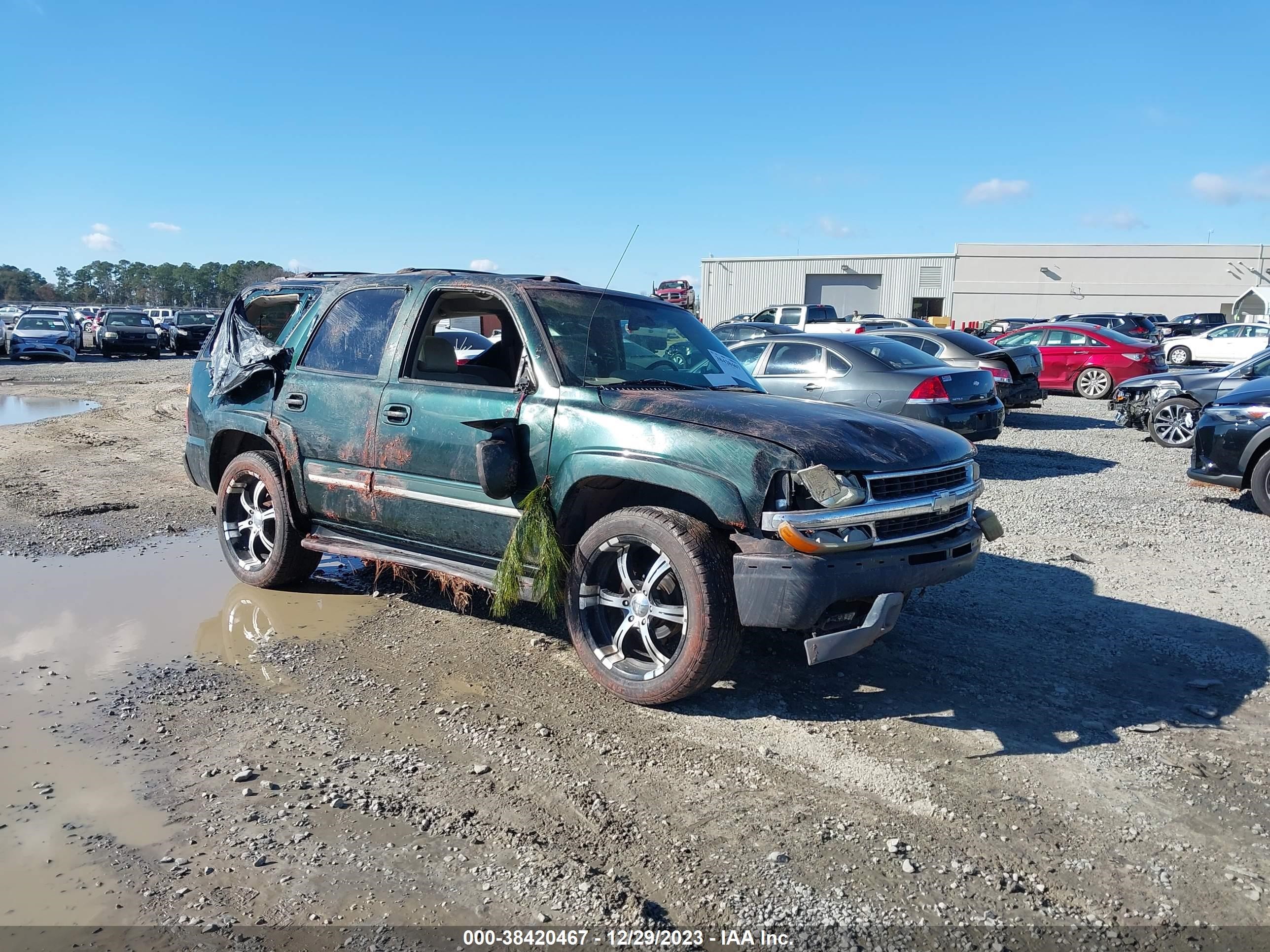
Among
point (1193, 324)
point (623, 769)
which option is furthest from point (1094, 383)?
point (1193, 324)

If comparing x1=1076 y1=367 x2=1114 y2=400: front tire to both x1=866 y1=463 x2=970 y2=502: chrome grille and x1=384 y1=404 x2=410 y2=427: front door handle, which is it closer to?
x1=866 y1=463 x2=970 y2=502: chrome grille

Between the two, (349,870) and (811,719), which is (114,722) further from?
(811,719)

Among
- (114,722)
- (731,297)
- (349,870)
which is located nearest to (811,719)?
(349,870)

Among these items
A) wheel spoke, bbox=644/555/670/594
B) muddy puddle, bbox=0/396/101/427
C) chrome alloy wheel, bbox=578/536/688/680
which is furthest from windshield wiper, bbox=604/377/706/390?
muddy puddle, bbox=0/396/101/427

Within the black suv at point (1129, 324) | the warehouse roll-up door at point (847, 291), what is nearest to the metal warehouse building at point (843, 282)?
the warehouse roll-up door at point (847, 291)

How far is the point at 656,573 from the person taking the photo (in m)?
4.17

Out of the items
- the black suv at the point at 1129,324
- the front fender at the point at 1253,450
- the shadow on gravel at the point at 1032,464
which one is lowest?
the shadow on gravel at the point at 1032,464

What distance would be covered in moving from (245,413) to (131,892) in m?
3.72

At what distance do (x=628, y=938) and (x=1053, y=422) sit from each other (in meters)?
15.2

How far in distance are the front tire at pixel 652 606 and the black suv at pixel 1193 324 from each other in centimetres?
3439

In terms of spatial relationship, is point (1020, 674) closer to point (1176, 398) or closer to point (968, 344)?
point (968, 344)

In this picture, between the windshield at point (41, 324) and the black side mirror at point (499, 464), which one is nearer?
the black side mirror at point (499, 464)

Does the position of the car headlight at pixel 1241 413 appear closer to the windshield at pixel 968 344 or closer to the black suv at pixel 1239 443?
the black suv at pixel 1239 443

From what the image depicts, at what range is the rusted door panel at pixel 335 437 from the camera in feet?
17.5
